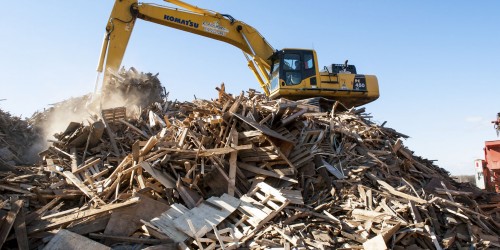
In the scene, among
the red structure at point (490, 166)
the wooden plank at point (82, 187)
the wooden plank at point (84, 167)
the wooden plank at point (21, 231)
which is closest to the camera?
the wooden plank at point (21, 231)

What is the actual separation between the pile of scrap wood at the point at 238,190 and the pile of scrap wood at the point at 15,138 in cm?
192

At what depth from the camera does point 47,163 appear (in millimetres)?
8688

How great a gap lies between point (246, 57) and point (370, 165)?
766cm

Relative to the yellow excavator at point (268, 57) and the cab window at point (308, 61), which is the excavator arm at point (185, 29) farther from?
the cab window at point (308, 61)

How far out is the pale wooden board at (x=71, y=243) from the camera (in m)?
5.33

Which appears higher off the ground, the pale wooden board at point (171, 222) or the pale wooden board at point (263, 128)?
the pale wooden board at point (263, 128)

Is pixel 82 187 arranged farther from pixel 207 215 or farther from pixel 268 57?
pixel 268 57

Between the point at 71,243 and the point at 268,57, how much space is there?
33.4 ft

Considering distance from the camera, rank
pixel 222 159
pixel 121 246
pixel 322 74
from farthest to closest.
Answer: pixel 322 74 → pixel 222 159 → pixel 121 246

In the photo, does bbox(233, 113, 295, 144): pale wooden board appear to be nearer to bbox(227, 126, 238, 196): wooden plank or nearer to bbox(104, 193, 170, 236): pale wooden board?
bbox(227, 126, 238, 196): wooden plank

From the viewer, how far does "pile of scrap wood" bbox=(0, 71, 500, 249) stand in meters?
5.99

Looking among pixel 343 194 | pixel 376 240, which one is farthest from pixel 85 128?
pixel 376 240

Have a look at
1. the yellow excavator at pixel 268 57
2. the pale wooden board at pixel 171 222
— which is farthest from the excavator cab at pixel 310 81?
the pale wooden board at pixel 171 222

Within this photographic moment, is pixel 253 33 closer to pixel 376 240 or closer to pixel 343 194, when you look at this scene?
pixel 343 194
